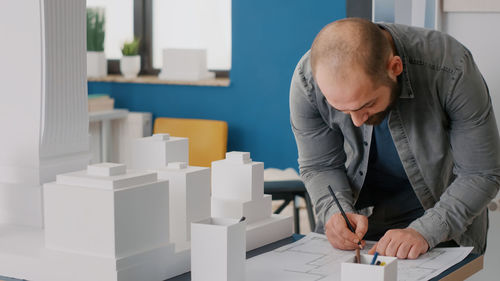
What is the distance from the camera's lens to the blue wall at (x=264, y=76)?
4395 mm

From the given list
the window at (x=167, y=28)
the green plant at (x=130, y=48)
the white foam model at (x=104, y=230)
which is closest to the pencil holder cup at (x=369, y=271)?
the white foam model at (x=104, y=230)

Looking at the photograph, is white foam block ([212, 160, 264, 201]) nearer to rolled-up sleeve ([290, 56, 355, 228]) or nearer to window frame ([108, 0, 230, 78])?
rolled-up sleeve ([290, 56, 355, 228])

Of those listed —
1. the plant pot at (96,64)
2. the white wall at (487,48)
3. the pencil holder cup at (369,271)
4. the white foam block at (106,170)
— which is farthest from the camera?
the plant pot at (96,64)

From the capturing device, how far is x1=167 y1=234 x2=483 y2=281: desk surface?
149cm

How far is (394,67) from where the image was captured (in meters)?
1.62

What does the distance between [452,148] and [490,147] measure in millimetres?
98

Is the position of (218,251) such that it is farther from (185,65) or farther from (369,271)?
(185,65)

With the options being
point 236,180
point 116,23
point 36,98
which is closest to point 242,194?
point 236,180

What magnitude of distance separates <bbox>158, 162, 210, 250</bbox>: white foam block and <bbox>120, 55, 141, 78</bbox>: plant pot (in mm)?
3500

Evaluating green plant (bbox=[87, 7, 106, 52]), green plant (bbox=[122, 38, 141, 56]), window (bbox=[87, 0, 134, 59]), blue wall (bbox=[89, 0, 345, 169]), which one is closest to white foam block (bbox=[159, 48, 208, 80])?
blue wall (bbox=[89, 0, 345, 169])

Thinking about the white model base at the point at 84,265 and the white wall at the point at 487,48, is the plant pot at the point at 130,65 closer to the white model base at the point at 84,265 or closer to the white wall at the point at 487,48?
the white wall at the point at 487,48

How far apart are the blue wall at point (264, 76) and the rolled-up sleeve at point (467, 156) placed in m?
2.58

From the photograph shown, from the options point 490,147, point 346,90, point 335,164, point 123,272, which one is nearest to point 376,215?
point 335,164

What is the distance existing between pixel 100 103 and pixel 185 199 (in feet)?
11.3
